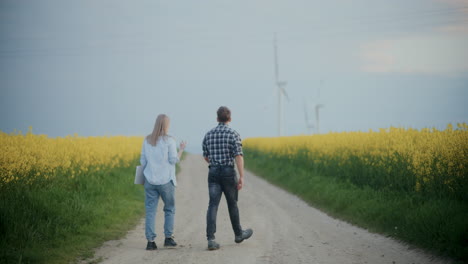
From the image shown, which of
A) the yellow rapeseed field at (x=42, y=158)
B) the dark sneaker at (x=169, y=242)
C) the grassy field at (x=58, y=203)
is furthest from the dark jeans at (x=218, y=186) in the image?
the yellow rapeseed field at (x=42, y=158)

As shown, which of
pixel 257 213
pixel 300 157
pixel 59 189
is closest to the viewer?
pixel 59 189

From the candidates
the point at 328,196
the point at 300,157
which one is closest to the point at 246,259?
the point at 328,196

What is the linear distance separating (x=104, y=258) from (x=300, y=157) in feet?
53.9

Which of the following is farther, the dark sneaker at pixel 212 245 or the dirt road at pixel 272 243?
the dark sneaker at pixel 212 245

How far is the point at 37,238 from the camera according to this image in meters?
8.09

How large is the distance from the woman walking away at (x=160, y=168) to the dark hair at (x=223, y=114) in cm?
86

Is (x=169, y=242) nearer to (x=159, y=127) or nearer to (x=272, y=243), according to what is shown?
(x=272, y=243)

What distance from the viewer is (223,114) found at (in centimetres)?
848

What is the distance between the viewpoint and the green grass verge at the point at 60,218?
7613mm

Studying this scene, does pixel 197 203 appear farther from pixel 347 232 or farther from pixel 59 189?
pixel 347 232

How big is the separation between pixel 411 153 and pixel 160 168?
6.86 metres

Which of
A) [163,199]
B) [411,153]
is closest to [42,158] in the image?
[163,199]

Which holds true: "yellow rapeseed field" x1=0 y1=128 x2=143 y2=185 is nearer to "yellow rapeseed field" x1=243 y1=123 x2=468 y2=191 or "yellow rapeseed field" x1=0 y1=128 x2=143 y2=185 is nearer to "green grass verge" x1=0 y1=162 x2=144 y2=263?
"green grass verge" x1=0 y1=162 x2=144 y2=263

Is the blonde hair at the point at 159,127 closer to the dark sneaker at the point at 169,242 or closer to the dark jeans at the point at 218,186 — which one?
the dark jeans at the point at 218,186
